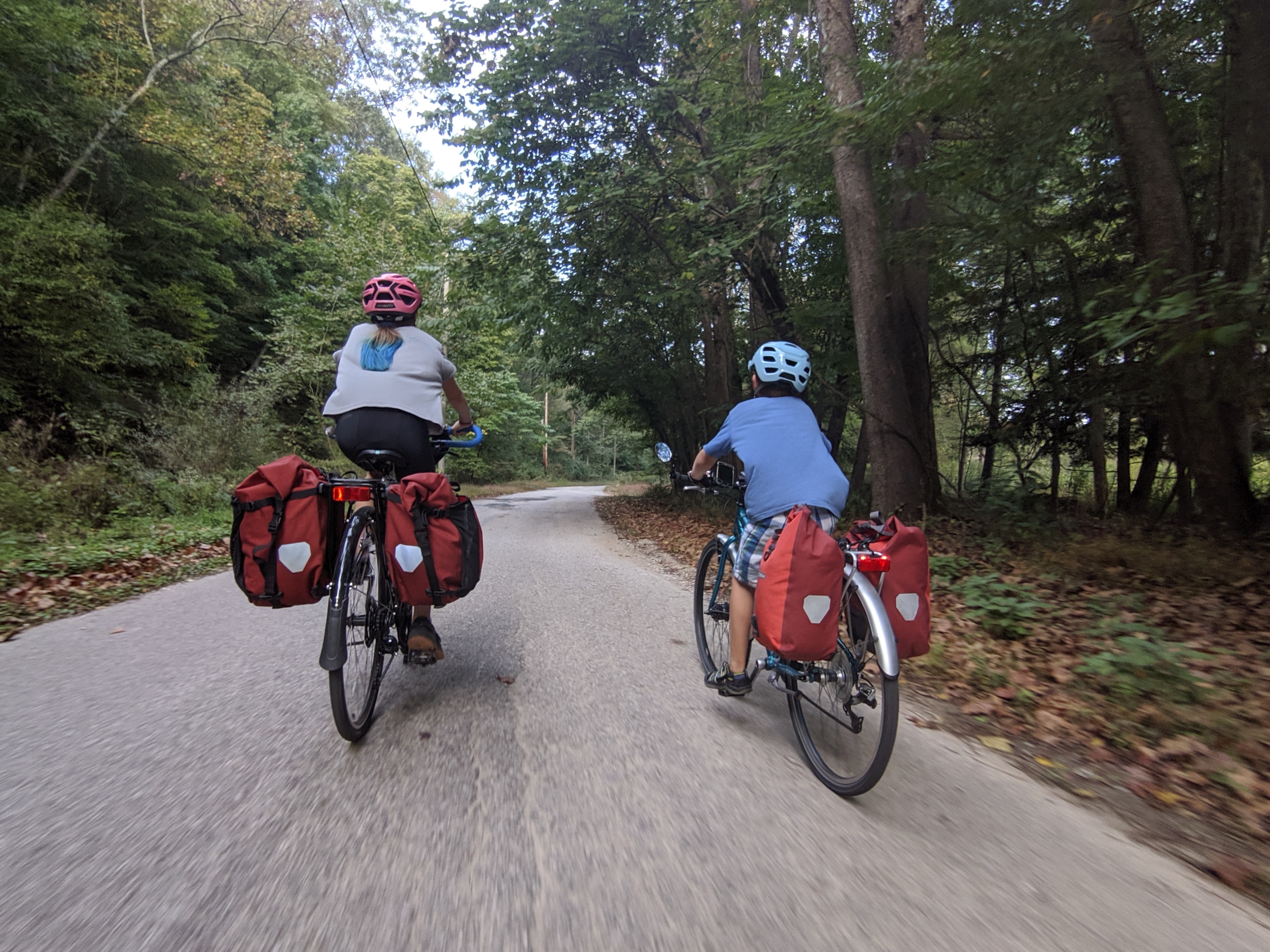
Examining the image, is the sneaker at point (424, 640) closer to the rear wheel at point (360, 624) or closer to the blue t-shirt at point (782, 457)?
the rear wheel at point (360, 624)

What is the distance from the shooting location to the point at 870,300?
6.85 metres

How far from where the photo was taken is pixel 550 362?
17.5 metres

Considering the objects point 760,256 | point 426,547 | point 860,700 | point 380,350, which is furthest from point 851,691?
point 760,256

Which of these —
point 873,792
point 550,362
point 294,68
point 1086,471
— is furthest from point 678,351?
point 873,792

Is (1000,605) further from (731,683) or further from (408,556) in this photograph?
(408,556)

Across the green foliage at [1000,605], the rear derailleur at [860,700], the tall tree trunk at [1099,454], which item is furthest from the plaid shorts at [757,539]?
the tall tree trunk at [1099,454]

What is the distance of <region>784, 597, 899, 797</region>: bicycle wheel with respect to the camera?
2.20 m

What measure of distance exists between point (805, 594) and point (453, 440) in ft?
6.60

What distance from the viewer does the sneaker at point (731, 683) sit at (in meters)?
2.94

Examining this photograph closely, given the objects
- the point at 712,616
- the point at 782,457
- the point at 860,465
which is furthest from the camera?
the point at 860,465

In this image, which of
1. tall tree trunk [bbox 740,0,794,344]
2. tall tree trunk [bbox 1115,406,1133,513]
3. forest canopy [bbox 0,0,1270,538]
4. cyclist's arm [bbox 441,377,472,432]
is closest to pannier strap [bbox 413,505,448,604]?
cyclist's arm [bbox 441,377,472,432]

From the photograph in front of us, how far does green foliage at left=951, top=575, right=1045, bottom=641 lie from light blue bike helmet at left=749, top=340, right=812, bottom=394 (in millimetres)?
2611

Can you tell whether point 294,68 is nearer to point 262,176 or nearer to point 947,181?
point 262,176

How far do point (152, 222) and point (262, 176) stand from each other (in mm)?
2632
